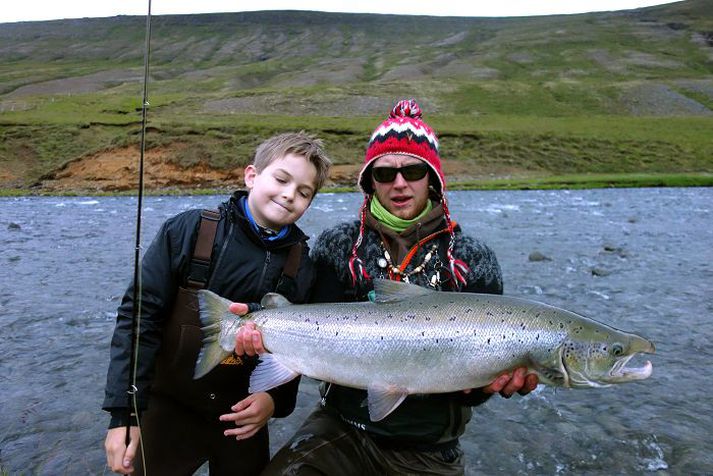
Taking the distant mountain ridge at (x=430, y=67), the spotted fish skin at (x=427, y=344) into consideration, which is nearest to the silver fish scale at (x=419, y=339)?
the spotted fish skin at (x=427, y=344)

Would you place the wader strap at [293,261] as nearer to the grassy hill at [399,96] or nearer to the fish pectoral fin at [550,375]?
the fish pectoral fin at [550,375]

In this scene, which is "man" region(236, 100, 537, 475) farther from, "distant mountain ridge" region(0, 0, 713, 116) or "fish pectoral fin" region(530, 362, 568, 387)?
"distant mountain ridge" region(0, 0, 713, 116)

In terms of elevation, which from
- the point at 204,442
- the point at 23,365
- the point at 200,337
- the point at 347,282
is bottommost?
the point at 23,365

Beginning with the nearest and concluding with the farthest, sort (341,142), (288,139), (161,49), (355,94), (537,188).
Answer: (288,139), (537,188), (341,142), (355,94), (161,49)

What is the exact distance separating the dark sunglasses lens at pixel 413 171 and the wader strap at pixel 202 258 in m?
1.28

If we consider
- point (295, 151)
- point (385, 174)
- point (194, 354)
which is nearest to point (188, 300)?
point (194, 354)

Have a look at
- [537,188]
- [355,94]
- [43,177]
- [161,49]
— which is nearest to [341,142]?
[537,188]

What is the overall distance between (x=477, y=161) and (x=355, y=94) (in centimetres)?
3621

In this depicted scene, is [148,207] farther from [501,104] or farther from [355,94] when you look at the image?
[501,104]

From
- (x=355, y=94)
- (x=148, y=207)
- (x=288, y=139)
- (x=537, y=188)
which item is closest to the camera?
(x=288, y=139)

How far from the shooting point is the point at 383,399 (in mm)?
3287

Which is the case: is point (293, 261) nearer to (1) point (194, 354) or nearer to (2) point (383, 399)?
(1) point (194, 354)

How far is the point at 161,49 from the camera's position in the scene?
185 metres

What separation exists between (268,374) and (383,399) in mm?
687
